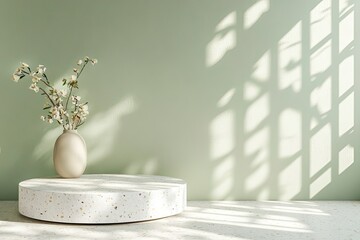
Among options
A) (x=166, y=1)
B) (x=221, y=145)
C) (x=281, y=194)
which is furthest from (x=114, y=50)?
(x=281, y=194)

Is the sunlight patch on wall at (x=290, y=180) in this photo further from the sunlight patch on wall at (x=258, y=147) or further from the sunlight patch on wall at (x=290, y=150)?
the sunlight patch on wall at (x=258, y=147)

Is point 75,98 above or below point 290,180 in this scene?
above

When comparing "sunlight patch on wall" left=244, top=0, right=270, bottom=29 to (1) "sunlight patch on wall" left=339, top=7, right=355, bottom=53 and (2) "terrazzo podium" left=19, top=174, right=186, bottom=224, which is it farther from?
(2) "terrazzo podium" left=19, top=174, right=186, bottom=224

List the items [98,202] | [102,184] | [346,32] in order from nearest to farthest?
1. [98,202]
2. [102,184]
3. [346,32]

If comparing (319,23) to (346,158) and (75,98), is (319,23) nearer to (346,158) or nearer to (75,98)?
(346,158)

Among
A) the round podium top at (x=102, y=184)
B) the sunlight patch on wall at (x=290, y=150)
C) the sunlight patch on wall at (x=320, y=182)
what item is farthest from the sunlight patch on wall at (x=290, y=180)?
the round podium top at (x=102, y=184)

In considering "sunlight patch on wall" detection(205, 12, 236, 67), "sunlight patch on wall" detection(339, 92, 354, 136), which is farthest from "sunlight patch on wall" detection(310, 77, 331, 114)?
"sunlight patch on wall" detection(205, 12, 236, 67)

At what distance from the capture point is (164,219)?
344 cm

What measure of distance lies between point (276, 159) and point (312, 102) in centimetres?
54

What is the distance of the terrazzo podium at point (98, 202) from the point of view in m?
3.18

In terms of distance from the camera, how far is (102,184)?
3512 mm

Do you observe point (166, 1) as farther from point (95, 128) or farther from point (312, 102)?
point (312, 102)

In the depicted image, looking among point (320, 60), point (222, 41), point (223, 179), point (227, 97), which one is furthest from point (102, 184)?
point (320, 60)

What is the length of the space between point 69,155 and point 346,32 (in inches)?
94.4
